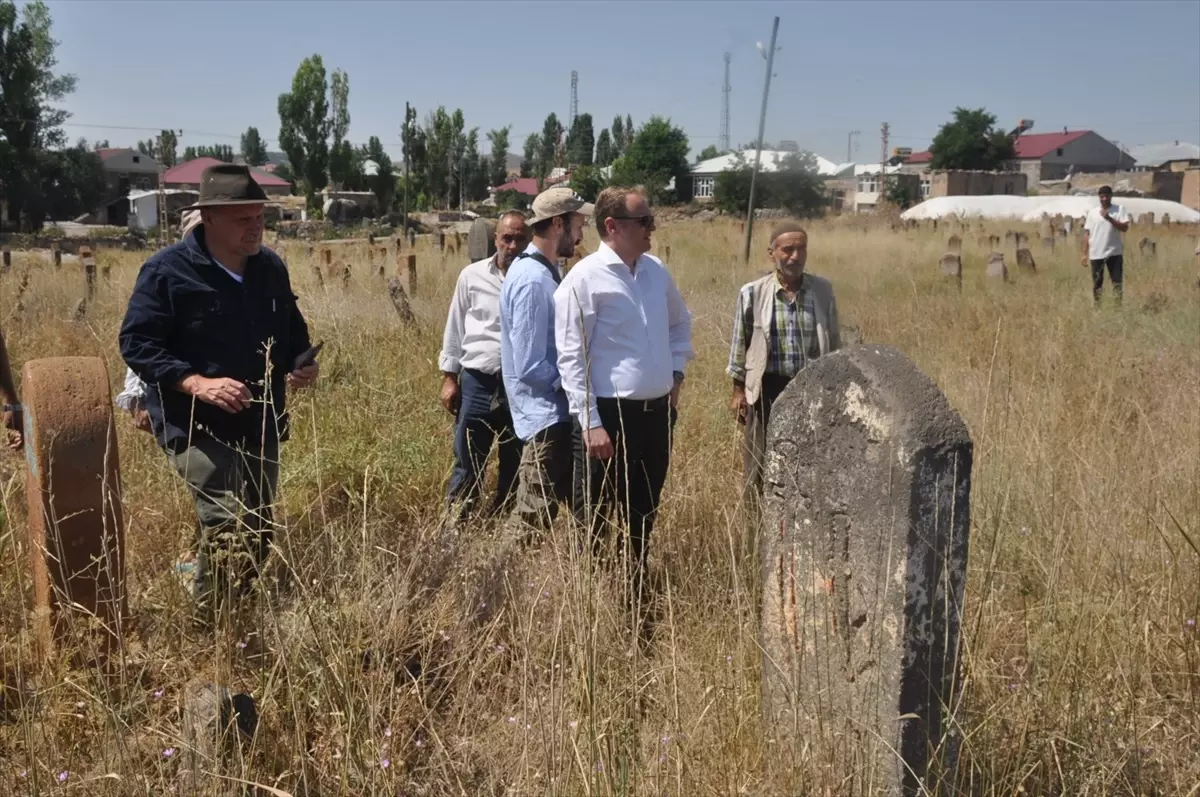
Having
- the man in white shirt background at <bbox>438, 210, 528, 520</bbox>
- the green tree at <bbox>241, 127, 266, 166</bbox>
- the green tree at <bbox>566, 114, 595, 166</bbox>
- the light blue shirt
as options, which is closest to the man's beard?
the light blue shirt

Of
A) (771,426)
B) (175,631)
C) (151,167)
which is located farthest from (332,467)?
(151,167)

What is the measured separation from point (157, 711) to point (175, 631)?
450 millimetres

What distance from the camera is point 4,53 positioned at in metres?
46.7

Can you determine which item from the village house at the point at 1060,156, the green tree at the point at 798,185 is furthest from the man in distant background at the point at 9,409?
the village house at the point at 1060,156

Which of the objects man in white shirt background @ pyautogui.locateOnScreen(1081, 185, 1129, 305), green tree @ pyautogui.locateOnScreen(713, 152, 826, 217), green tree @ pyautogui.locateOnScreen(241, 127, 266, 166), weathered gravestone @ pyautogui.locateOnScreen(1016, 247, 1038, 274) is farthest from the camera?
green tree @ pyautogui.locateOnScreen(241, 127, 266, 166)

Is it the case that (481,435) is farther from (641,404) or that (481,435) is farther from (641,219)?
(641,219)

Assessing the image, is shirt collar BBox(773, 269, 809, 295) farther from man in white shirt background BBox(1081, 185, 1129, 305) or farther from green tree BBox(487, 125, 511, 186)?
green tree BBox(487, 125, 511, 186)

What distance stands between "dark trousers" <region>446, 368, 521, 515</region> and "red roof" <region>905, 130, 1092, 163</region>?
73.8 m

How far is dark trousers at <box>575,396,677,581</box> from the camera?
12.9 ft

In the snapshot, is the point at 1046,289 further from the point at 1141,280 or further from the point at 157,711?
the point at 157,711

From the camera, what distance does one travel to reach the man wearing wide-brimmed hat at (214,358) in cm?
340

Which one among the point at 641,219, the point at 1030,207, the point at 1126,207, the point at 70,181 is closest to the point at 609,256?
the point at 641,219

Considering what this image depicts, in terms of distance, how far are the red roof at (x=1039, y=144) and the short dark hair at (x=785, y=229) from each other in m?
73.3

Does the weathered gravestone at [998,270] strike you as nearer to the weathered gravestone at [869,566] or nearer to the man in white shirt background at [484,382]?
the man in white shirt background at [484,382]
